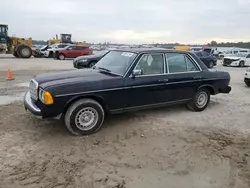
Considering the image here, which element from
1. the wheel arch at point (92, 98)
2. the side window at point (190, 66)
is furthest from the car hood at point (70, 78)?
the side window at point (190, 66)

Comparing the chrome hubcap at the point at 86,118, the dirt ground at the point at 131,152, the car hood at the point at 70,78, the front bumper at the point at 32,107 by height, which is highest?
the car hood at the point at 70,78

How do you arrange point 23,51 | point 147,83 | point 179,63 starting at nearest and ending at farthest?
point 147,83 < point 179,63 < point 23,51

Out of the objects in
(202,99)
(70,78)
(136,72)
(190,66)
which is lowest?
(202,99)

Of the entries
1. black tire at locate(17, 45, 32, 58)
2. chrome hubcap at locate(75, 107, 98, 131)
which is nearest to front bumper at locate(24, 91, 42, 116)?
chrome hubcap at locate(75, 107, 98, 131)

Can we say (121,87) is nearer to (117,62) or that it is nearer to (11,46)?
(117,62)

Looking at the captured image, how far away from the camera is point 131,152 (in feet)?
13.5

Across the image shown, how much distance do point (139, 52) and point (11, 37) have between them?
86.0ft

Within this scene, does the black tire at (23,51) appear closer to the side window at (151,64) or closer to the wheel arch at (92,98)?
the side window at (151,64)

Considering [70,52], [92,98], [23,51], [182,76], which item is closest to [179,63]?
[182,76]

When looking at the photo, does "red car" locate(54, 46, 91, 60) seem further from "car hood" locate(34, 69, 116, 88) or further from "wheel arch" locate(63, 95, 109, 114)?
"wheel arch" locate(63, 95, 109, 114)

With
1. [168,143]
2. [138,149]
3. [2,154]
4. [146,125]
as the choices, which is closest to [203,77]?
[146,125]

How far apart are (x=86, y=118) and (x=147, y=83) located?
1.54 meters

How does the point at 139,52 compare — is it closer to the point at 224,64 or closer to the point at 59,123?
the point at 59,123

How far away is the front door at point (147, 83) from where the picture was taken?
16.9 feet
